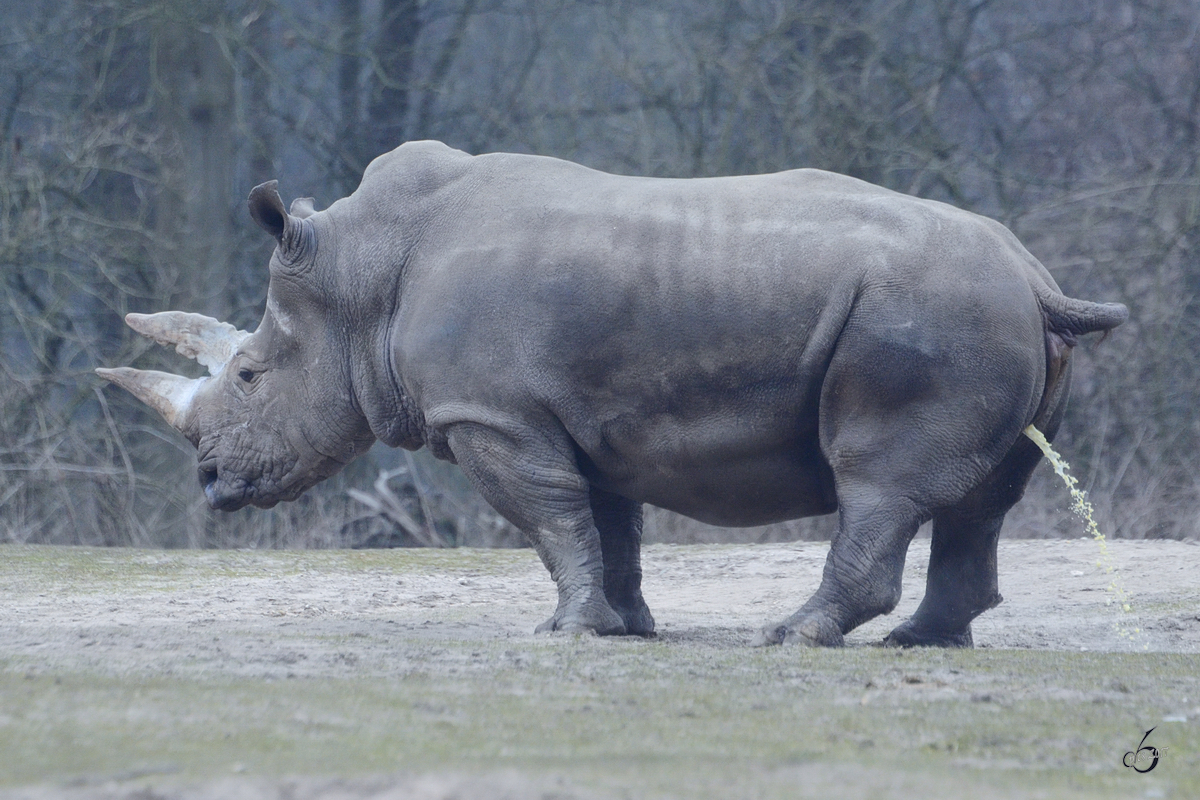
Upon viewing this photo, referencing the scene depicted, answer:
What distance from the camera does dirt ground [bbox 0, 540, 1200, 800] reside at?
115 inches

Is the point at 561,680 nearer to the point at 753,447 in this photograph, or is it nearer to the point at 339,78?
the point at 753,447

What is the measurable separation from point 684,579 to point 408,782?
21.5 ft

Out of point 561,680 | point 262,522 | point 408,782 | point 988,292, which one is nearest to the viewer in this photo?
point 408,782

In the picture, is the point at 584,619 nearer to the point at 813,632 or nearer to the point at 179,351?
the point at 813,632

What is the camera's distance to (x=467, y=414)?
5.72 m

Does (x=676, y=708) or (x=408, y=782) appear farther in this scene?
(x=676, y=708)

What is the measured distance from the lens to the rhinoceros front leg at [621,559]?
6250 millimetres

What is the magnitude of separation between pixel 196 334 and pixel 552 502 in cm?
215

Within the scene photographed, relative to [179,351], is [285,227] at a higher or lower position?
higher

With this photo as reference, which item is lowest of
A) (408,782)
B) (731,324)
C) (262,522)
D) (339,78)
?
(262,522)

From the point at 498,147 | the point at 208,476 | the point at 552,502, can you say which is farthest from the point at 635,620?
the point at 498,147

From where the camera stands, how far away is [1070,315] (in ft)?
17.7

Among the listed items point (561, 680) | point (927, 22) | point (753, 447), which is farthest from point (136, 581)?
point (927, 22)

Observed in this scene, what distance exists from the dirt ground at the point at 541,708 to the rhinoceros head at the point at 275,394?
635 mm
